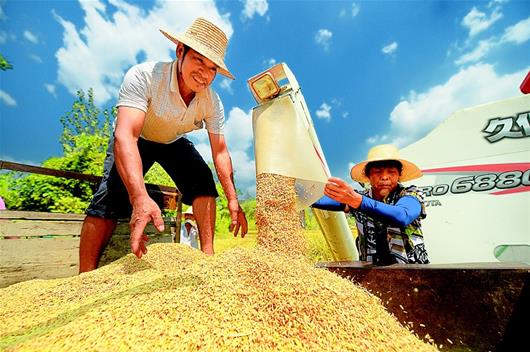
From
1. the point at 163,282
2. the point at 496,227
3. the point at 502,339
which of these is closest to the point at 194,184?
the point at 163,282

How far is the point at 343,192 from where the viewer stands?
76.7 inches

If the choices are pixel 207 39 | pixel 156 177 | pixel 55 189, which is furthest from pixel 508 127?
pixel 156 177

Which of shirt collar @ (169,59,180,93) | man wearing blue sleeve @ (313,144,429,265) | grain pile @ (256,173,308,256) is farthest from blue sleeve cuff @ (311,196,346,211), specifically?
shirt collar @ (169,59,180,93)

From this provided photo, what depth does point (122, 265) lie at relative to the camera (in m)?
2.10

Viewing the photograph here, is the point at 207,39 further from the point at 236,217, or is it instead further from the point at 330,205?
the point at 330,205

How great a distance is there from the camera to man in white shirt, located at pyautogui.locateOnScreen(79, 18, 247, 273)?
196 centimetres

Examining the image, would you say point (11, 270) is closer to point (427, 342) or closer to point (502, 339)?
point (427, 342)

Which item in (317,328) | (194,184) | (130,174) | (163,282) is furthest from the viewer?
(194,184)

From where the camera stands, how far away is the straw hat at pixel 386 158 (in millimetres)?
2373

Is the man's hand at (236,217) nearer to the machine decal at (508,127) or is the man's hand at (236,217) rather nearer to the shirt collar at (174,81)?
the shirt collar at (174,81)

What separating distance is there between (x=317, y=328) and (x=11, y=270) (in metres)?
2.16

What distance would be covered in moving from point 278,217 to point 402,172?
1.19 metres

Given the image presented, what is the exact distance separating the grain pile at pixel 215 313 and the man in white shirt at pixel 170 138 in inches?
17.5

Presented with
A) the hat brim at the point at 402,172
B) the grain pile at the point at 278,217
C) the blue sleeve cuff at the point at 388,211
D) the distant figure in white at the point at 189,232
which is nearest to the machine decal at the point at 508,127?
the hat brim at the point at 402,172
